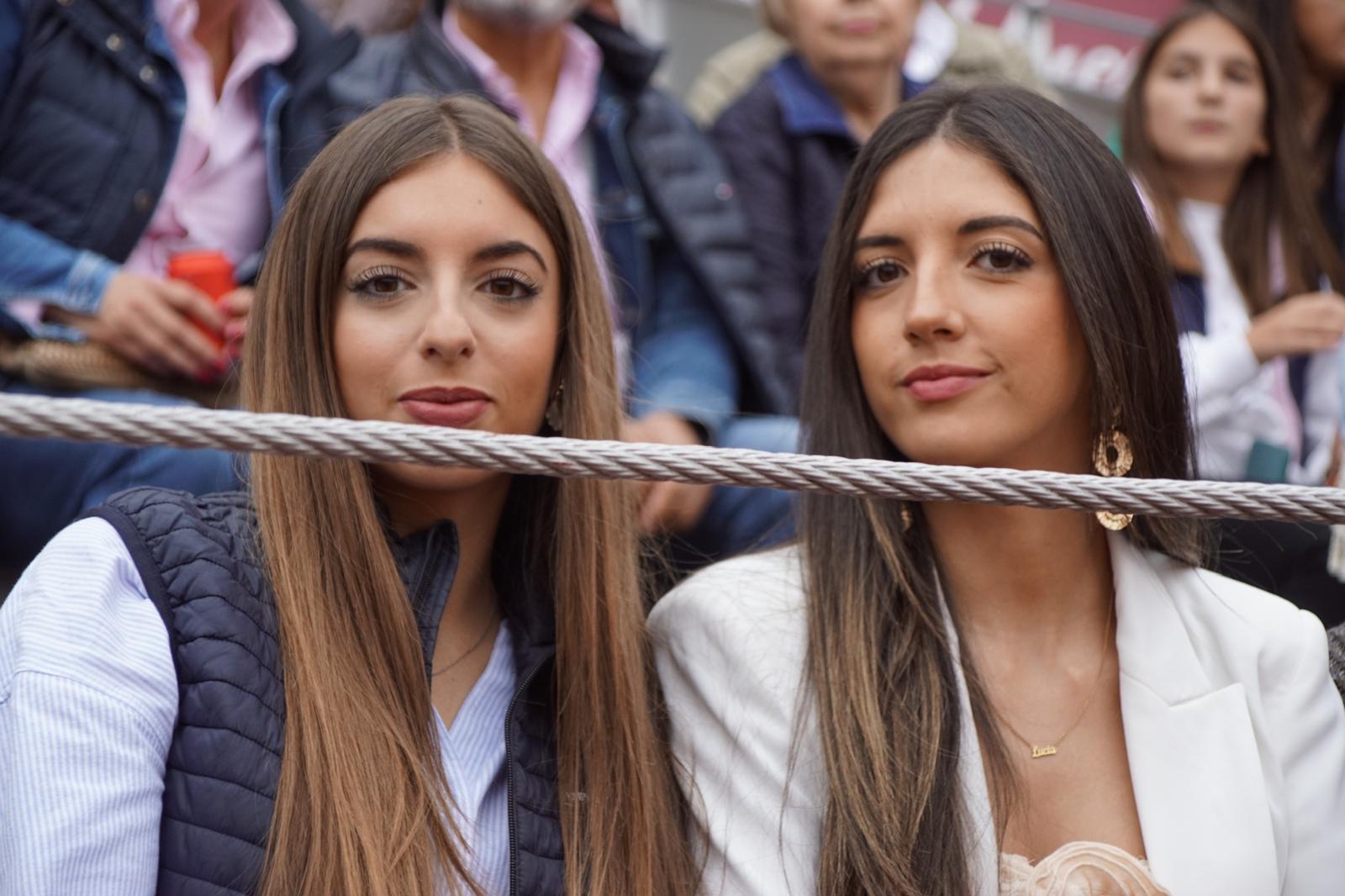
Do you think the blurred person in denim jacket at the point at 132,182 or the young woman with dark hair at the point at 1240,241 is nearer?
the blurred person in denim jacket at the point at 132,182

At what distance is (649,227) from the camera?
3316 mm

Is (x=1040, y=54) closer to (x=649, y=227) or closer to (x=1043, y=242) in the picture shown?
(x=649, y=227)

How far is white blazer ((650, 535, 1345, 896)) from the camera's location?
1936 mm

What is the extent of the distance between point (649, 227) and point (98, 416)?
2.09 m

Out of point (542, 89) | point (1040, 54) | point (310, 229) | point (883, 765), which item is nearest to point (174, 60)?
point (542, 89)

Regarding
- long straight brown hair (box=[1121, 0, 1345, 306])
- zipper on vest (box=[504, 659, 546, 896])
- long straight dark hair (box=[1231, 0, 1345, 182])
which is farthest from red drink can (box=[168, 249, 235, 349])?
long straight dark hair (box=[1231, 0, 1345, 182])

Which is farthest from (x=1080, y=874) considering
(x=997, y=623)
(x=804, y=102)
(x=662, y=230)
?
(x=804, y=102)

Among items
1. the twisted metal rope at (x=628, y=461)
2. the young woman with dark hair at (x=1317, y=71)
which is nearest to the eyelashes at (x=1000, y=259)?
the twisted metal rope at (x=628, y=461)

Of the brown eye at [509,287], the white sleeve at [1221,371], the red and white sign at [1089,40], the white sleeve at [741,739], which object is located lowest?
the white sleeve at [741,739]

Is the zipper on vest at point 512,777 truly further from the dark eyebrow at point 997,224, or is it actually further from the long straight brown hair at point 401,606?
the dark eyebrow at point 997,224

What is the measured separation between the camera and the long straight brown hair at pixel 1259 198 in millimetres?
3569

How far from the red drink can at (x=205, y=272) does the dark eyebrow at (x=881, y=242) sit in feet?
3.56

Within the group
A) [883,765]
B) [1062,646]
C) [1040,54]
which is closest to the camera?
[883,765]

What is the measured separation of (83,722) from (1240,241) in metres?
2.80
